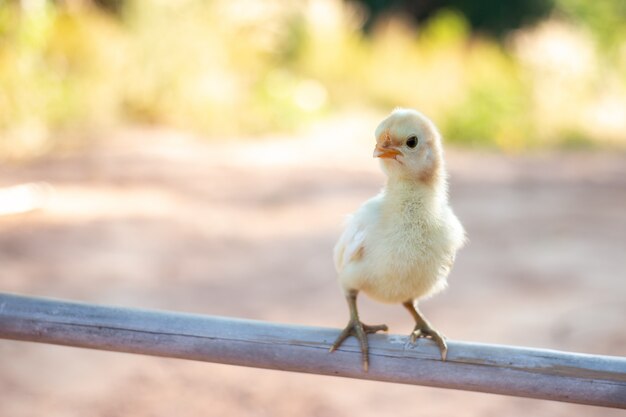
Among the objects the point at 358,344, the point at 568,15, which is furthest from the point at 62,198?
the point at 568,15

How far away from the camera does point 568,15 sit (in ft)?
51.0

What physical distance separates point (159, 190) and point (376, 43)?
22.9 ft

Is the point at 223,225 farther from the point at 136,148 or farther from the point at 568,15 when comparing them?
the point at 568,15

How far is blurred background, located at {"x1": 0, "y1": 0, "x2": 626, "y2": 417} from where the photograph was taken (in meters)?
4.11

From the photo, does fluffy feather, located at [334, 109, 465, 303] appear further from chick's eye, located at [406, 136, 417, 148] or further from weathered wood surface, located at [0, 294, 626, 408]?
weathered wood surface, located at [0, 294, 626, 408]

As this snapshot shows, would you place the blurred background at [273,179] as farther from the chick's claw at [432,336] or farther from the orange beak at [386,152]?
the orange beak at [386,152]

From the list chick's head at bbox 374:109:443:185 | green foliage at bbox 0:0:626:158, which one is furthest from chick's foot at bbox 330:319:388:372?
green foliage at bbox 0:0:626:158

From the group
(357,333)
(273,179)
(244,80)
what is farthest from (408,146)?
(244,80)

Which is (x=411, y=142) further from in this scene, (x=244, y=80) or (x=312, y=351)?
(x=244, y=80)

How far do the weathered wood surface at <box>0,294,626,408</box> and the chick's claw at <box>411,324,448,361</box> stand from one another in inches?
0.7

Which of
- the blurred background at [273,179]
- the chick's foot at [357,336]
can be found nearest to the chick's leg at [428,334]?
the chick's foot at [357,336]

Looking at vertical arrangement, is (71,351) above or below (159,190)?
below

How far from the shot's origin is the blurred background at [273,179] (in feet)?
13.5

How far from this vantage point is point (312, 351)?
1.81 meters
